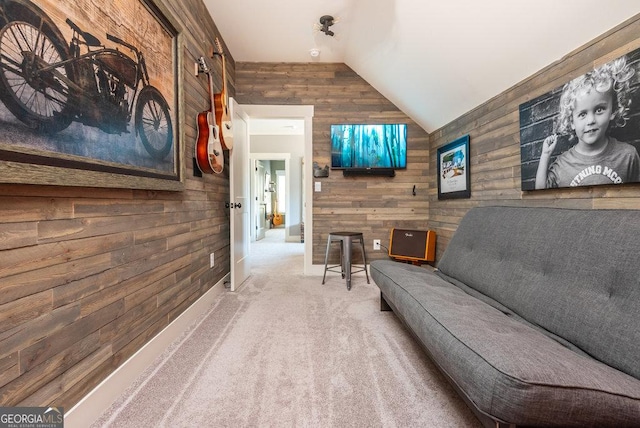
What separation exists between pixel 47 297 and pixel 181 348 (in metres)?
0.97

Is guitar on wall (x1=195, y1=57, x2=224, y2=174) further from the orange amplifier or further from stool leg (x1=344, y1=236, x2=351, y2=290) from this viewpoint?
the orange amplifier

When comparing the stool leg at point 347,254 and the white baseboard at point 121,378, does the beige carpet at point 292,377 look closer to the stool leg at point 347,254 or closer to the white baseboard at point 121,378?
the white baseboard at point 121,378

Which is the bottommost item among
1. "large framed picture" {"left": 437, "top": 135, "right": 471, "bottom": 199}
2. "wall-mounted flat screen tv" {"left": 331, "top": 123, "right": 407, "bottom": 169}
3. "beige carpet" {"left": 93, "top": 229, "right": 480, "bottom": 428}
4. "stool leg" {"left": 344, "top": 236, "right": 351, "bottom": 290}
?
"beige carpet" {"left": 93, "top": 229, "right": 480, "bottom": 428}

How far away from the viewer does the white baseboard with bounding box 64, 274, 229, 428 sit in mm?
1113

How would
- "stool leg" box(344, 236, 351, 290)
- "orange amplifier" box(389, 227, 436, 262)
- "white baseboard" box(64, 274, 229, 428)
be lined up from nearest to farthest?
"white baseboard" box(64, 274, 229, 428) → "stool leg" box(344, 236, 351, 290) → "orange amplifier" box(389, 227, 436, 262)

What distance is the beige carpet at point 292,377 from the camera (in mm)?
1194

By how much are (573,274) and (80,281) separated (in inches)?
81.8

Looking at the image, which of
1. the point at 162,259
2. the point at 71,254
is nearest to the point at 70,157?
the point at 71,254

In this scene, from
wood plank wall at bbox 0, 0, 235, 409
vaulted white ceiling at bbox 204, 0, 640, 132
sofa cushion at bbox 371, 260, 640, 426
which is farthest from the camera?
vaulted white ceiling at bbox 204, 0, 640, 132

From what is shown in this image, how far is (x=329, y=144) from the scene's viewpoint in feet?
11.7

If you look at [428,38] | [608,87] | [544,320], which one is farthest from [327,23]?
[544,320]

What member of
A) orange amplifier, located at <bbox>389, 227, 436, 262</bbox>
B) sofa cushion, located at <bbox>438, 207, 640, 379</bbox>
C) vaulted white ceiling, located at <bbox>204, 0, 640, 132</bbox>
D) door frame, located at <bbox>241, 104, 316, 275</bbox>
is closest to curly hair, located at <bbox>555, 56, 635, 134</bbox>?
vaulted white ceiling, located at <bbox>204, 0, 640, 132</bbox>

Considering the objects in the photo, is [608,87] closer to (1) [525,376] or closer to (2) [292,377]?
(1) [525,376]

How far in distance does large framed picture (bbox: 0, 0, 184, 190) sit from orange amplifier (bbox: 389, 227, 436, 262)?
97.2 inches
